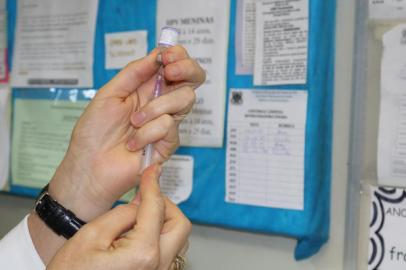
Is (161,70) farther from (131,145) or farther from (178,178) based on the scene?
(178,178)

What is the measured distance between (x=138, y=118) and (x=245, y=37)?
37cm

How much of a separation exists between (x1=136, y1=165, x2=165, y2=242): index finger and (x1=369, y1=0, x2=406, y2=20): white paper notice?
0.53 metres

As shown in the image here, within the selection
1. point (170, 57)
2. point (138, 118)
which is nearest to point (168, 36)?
point (170, 57)

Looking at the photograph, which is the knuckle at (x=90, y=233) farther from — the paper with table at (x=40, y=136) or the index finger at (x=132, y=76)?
the paper with table at (x=40, y=136)

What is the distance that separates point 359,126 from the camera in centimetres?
89

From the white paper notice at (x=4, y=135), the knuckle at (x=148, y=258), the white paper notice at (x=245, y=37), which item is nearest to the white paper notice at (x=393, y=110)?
the white paper notice at (x=245, y=37)

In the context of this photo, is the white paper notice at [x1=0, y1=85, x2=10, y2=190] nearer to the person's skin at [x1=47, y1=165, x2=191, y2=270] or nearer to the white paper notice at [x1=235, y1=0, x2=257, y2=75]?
the white paper notice at [x1=235, y1=0, x2=257, y2=75]

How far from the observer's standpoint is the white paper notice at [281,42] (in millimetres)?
911

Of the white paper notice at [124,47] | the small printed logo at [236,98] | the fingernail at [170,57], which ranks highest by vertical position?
the white paper notice at [124,47]

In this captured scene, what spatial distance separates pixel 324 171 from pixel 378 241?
16 centimetres

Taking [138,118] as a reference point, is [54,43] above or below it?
above

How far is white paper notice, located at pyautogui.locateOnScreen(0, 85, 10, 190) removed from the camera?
136cm

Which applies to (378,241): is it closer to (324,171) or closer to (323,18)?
(324,171)

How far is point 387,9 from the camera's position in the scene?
85 centimetres
